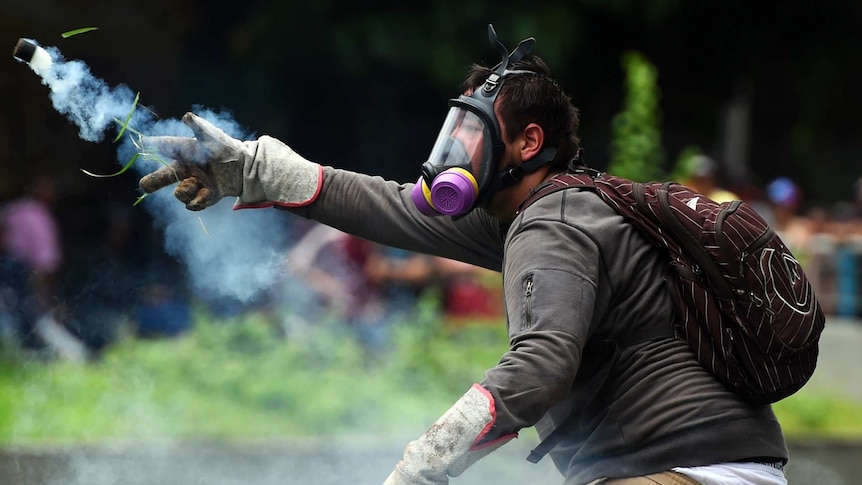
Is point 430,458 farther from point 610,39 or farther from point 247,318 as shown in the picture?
point 610,39

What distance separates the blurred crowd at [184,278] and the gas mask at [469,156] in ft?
12.3

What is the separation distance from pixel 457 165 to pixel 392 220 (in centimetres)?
54

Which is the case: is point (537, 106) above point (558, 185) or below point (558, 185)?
above

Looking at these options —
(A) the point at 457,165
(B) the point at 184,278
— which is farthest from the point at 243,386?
(A) the point at 457,165

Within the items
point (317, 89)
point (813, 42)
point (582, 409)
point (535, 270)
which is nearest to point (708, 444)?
point (582, 409)

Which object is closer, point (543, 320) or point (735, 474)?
point (543, 320)

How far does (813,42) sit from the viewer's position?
12305 millimetres

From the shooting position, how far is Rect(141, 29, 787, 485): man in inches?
105

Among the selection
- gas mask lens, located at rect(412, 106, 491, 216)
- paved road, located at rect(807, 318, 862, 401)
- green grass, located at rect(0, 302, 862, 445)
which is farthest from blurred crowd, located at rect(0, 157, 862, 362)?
gas mask lens, located at rect(412, 106, 491, 216)

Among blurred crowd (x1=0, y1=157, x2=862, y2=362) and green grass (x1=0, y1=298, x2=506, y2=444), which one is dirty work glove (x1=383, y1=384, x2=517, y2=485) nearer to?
blurred crowd (x1=0, y1=157, x2=862, y2=362)

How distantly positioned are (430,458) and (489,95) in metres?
0.98

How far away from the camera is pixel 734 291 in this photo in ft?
9.22

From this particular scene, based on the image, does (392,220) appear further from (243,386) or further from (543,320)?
(243,386)

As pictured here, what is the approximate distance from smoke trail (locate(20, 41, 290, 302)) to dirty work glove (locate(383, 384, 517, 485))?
1.16m
